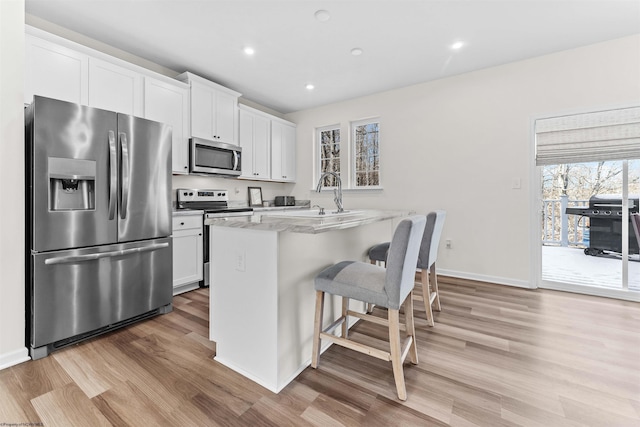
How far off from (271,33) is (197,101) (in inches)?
53.1

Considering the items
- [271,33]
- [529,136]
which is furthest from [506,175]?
[271,33]

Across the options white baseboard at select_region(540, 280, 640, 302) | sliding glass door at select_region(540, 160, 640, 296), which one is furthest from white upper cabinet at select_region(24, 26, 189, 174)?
white baseboard at select_region(540, 280, 640, 302)

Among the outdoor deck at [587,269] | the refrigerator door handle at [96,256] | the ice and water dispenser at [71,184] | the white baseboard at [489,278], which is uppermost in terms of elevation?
the ice and water dispenser at [71,184]

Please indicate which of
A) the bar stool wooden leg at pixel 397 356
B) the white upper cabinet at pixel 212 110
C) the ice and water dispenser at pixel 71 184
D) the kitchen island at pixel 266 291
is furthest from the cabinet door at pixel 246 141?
the bar stool wooden leg at pixel 397 356

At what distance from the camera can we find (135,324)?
2338 mm

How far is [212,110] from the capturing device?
3.68m

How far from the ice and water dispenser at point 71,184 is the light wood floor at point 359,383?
1011 millimetres

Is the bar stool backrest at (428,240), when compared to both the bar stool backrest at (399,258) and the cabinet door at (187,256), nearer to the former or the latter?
the bar stool backrest at (399,258)

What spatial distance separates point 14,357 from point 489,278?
4449 millimetres

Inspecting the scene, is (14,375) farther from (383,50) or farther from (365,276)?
(383,50)

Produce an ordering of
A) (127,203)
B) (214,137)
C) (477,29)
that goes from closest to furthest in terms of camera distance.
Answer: (127,203), (477,29), (214,137)

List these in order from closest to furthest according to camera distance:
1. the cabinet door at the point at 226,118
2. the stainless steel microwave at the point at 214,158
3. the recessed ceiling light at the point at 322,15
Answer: the recessed ceiling light at the point at 322,15 < the stainless steel microwave at the point at 214,158 < the cabinet door at the point at 226,118

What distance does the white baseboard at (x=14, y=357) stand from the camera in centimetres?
172

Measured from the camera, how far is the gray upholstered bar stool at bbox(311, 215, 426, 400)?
4.66 feet
